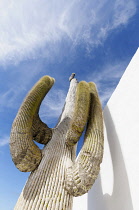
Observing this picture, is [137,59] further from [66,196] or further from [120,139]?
[66,196]

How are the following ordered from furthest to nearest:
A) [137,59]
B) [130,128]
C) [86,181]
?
[137,59] < [130,128] < [86,181]

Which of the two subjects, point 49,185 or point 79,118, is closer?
point 49,185

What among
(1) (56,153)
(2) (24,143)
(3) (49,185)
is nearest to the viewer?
(3) (49,185)

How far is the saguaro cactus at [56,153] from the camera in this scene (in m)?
2.09

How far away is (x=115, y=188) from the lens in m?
2.54

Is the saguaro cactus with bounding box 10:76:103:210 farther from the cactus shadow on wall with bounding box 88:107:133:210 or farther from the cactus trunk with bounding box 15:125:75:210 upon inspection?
the cactus shadow on wall with bounding box 88:107:133:210

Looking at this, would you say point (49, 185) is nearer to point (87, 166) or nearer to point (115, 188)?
point (87, 166)

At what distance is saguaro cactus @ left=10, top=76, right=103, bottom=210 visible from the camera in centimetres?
209

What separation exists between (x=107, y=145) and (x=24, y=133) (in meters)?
1.74

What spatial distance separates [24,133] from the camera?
247 cm

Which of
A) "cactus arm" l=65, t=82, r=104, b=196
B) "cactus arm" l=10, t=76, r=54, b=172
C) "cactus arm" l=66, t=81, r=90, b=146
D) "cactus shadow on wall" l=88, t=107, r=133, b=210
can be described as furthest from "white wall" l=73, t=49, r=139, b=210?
"cactus arm" l=10, t=76, r=54, b=172

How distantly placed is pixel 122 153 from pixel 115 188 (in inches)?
20.6

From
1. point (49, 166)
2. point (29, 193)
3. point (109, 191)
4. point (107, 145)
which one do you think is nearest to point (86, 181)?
point (49, 166)

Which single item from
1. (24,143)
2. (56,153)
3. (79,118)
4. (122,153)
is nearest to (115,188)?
(122,153)
